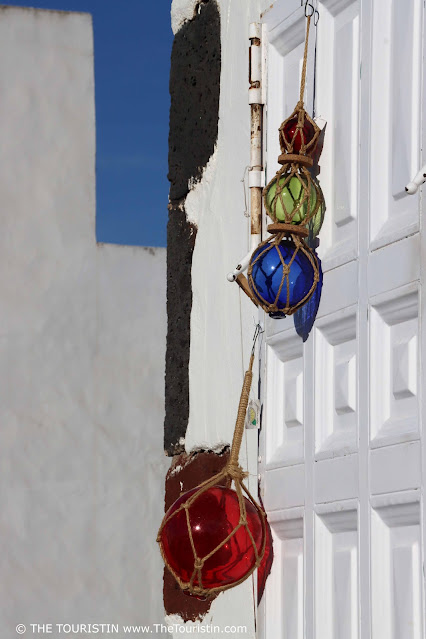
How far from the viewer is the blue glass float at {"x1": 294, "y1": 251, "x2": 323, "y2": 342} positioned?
2020 millimetres

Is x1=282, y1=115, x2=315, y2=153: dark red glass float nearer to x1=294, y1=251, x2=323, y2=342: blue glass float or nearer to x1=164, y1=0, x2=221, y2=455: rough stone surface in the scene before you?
x1=294, y1=251, x2=323, y2=342: blue glass float

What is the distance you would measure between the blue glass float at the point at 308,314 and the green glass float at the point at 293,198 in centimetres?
11

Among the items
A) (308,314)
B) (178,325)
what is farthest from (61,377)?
(308,314)

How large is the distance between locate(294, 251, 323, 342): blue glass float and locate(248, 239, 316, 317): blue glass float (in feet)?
Result: 0.22

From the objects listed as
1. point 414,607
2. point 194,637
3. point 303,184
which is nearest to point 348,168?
point 303,184

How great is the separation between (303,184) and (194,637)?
3.46 ft

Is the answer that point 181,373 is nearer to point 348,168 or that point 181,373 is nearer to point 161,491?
point 348,168

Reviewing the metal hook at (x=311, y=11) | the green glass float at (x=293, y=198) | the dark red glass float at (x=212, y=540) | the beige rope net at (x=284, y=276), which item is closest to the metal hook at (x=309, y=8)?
the metal hook at (x=311, y=11)

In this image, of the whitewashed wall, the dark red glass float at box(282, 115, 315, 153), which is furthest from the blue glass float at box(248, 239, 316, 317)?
the whitewashed wall

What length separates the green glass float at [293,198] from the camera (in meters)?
1.94

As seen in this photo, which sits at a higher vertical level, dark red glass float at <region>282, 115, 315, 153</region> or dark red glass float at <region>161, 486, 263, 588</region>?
dark red glass float at <region>282, 115, 315, 153</region>

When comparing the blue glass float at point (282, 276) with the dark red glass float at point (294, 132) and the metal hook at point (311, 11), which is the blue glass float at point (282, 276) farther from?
the metal hook at point (311, 11)

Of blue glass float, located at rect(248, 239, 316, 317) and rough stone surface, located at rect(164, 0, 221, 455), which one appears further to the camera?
rough stone surface, located at rect(164, 0, 221, 455)

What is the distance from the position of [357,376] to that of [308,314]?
0.22 m
